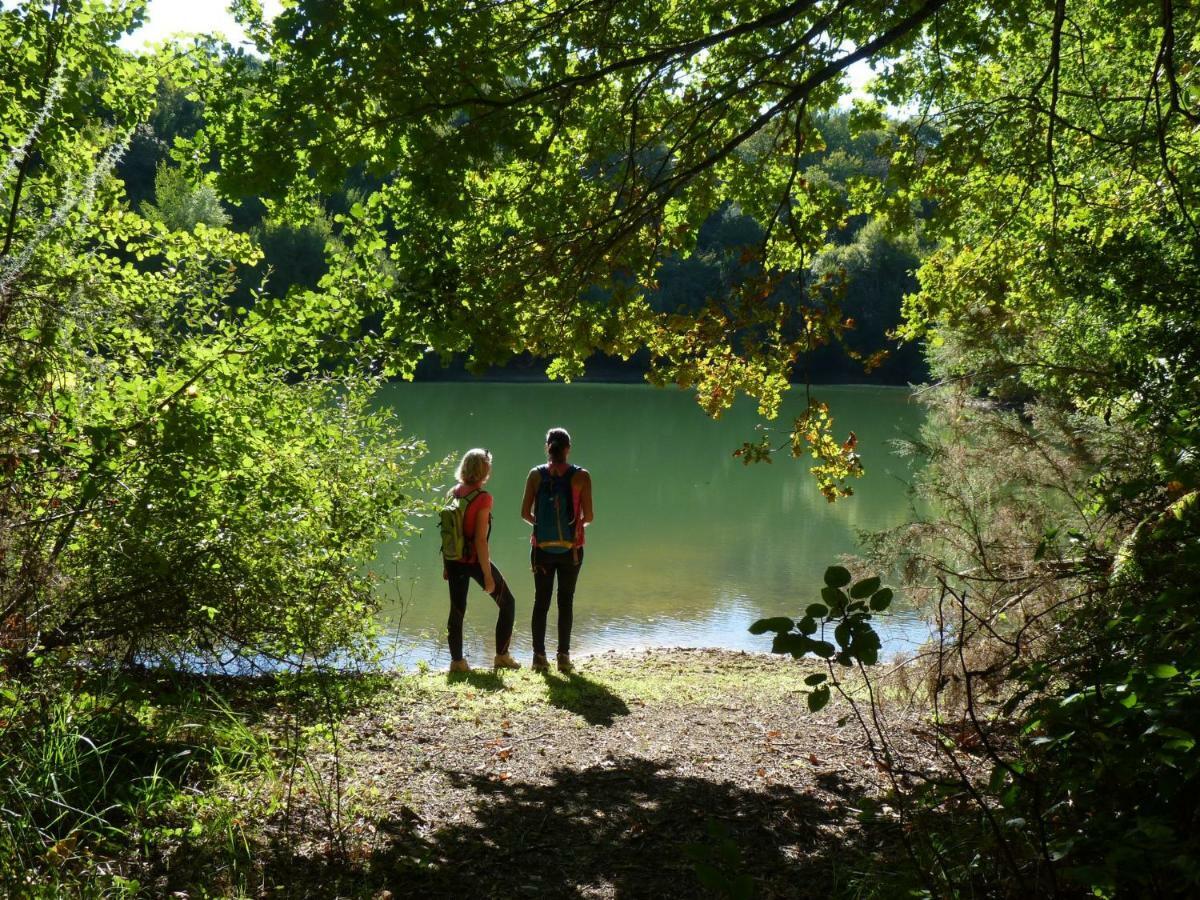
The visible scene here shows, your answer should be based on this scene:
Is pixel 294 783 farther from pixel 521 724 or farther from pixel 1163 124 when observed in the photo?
pixel 1163 124

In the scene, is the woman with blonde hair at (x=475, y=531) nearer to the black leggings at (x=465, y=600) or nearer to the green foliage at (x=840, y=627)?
the black leggings at (x=465, y=600)

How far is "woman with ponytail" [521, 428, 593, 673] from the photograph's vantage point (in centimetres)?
675

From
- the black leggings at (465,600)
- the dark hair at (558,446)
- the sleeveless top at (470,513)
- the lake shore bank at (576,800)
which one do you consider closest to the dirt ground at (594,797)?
the lake shore bank at (576,800)

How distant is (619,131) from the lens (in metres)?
5.27

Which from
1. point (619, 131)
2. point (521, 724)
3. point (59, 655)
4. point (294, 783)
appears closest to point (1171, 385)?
point (619, 131)

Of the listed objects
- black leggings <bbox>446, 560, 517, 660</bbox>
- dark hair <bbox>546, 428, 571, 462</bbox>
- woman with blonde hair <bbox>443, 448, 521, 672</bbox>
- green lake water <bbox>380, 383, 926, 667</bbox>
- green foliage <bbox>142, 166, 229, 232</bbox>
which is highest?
green foliage <bbox>142, 166, 229, 232</bbox>

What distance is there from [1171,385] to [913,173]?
→ 74.6 inches

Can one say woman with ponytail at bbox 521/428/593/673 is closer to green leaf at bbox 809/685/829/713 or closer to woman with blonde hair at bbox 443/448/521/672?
woman with blonde hair at bbox 443/448/521/672

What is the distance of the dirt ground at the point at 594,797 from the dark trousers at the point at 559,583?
739 millimetres

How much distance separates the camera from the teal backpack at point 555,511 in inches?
266

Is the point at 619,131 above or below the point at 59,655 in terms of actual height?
above

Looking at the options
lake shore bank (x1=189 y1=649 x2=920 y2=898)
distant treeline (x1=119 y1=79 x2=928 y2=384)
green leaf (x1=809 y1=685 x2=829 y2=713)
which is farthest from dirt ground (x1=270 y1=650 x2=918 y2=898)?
distant treeline (x1=119 y1=79 x2=928 y2=384)

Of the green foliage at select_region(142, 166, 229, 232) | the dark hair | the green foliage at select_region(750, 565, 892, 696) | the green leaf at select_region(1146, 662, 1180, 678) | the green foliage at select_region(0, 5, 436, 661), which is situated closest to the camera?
the green leaf at select_region(1146, 662, 1180, 678)

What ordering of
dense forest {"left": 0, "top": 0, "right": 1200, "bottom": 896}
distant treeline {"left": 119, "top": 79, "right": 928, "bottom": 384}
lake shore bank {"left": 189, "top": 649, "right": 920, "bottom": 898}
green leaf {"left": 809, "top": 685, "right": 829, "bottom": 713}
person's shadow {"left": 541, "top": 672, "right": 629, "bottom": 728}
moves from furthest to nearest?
distant treeline {"left": 119, "top": 79, "right": 928, "bottom": 384} → person's shadow {"left": 541, "top": 672, "right": 629, "bottom": 728} → lake shore bank {"left": 189, "top": 649, "right": 920, "bottom": 898} → dense forest {"left": 0, "top": 0, "right": 1200, "bottom": 896} → green leaf {"left": 809, "top": 685, "right": 829, "bottom": 713}
